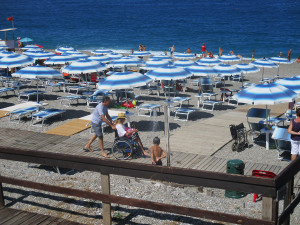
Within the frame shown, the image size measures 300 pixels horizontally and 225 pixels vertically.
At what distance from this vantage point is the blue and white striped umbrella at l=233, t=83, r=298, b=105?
33.1ft

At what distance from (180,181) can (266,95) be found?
7.33 meters

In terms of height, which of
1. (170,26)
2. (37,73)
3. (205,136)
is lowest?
(205,136)

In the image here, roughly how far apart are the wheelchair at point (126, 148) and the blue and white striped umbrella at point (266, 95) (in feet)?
10.4

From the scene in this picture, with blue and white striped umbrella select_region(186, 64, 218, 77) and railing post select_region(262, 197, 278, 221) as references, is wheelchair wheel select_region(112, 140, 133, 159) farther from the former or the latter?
blue and white striped umbrella select_region(186, 64, 218, 77)

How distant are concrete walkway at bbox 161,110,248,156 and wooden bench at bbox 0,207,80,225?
240 inches

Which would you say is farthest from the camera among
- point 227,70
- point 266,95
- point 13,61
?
point 13,61

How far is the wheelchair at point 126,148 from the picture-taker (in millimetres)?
9336

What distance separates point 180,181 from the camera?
11.5ft

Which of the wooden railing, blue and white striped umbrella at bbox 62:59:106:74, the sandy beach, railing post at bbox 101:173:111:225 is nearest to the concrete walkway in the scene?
the sandy beach

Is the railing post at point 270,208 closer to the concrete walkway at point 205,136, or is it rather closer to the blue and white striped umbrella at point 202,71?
the concrete walkway at point 205,136

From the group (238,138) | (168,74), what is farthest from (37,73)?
(238,138)

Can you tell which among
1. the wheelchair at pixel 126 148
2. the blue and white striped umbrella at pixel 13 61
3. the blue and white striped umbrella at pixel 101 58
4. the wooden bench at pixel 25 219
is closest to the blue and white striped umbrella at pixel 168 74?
the wheelchair at pixel 126 148

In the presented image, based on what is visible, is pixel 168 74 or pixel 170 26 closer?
pixel 168 74

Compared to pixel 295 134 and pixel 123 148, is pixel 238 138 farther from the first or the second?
pixel 123 148
